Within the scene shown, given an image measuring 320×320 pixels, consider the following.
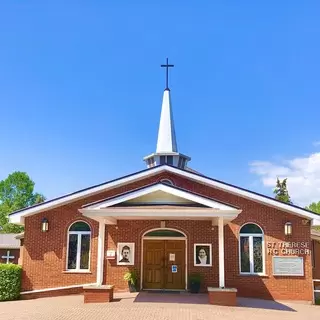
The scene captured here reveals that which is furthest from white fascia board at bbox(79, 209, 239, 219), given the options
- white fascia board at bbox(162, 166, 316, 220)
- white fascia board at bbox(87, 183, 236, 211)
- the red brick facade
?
the red brick facade

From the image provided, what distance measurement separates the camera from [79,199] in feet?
57.7

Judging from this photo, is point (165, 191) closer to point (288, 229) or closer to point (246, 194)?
point (246, 194)

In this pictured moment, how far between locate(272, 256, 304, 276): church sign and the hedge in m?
9.94

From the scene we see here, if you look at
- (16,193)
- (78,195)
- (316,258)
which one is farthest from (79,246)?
(16,193)

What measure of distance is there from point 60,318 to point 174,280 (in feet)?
21.8

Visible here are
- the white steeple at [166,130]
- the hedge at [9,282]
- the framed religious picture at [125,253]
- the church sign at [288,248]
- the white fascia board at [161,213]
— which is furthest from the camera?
the white steeple at [166,130]

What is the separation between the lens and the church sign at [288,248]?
16.6 m

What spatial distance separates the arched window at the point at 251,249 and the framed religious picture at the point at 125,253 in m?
4.32

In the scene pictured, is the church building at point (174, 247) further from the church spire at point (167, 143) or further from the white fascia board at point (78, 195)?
the church spire at point (167, 143)

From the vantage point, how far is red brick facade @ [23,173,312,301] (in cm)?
1648

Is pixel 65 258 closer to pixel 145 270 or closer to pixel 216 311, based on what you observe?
pixel 145 270

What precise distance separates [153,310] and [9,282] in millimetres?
6948

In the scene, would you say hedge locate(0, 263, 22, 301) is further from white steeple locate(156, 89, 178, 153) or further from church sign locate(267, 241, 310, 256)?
white steeple locate(156, 89, 178, 153)

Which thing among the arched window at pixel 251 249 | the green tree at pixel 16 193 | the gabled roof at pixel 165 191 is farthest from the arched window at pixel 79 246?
the green tree at pixel 16 193
